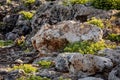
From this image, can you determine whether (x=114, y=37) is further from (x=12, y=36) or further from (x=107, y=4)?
(x=12, y=36)

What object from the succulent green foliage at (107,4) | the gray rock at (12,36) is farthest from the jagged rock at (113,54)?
the gray rock at (12,36)

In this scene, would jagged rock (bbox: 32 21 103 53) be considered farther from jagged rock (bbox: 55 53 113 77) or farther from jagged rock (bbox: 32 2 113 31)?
jagged rock (bbox: 32 2 113 31)

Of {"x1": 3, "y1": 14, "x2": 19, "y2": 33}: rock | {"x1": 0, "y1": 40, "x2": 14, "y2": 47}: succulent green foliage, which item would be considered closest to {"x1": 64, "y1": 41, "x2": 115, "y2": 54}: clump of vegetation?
{"x1": 0, "y1": 40, "x2": 14, "y2": 47}: succulent green foliage

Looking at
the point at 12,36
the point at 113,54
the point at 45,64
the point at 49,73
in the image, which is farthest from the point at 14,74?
the point at 12,36

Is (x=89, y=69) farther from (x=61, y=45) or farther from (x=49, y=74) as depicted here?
(x=61, y=45)

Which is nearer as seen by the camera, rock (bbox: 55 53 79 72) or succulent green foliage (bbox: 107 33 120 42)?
rock (bbox: 55 53 79 72)

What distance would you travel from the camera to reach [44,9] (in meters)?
23.5

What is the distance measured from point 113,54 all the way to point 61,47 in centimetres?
354

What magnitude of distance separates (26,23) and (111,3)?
7253 mm

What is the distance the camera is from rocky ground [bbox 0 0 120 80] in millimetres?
13984

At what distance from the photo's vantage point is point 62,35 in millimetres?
17438

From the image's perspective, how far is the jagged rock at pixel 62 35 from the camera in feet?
56.2

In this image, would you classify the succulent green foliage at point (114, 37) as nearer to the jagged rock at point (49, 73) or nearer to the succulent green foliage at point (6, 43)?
the jagged rock at point (49, 73)

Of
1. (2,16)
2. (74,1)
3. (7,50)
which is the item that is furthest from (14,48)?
(2,16)
